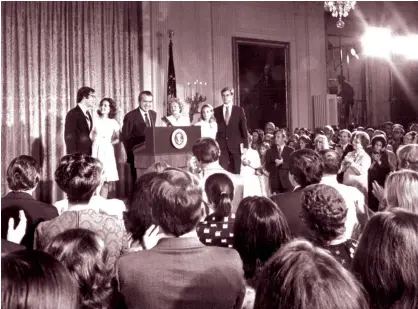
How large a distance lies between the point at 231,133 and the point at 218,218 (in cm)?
418

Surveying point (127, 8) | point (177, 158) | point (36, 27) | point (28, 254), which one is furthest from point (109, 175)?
point (28, 254)

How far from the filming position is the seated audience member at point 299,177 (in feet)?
8.88

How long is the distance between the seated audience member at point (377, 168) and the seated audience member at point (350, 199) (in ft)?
7.53

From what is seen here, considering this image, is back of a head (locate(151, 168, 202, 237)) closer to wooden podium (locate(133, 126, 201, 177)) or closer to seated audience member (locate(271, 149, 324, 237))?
seated audience member (locate(271, 149, 324, 237))

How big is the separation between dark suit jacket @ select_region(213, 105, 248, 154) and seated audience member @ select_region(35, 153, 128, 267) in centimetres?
438

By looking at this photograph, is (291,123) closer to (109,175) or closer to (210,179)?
(109,175)

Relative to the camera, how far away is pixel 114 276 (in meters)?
1.67

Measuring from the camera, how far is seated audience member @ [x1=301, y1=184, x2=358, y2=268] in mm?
2033

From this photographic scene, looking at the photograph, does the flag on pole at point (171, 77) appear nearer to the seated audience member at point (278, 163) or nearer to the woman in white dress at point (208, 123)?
the woman in white dress at point (208, 123)

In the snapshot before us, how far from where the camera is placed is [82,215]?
2.11 meters

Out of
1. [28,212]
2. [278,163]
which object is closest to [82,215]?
[28,212]

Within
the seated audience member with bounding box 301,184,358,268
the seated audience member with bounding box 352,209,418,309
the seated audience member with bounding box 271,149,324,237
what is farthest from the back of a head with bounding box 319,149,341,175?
the seated audience member with bounding box 352,209,418,309

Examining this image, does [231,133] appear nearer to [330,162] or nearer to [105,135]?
[105,135]

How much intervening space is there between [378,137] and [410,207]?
3.43m
